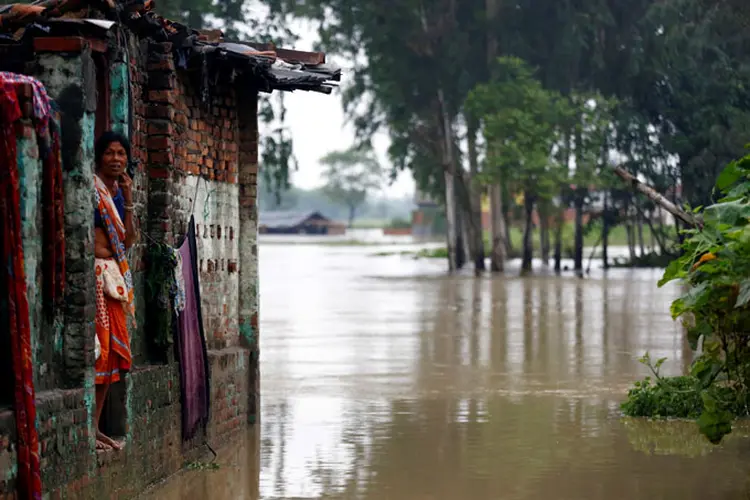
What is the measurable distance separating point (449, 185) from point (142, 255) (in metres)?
41.2

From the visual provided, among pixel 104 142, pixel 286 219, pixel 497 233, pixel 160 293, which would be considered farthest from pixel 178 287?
pixel 286 219

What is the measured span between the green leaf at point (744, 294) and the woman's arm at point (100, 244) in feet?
12.1

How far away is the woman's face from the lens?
A: 374 inches

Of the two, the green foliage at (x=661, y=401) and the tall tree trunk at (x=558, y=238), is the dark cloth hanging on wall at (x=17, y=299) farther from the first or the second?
the tall tree trunk at (x=558, y=238)

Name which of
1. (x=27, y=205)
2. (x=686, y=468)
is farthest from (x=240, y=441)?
(x=27, y=205)

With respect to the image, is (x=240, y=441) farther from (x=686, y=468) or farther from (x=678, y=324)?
(x=678, y=324)

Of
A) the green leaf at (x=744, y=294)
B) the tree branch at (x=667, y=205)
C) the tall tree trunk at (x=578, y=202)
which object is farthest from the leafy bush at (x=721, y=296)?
the tall tree trunk at (x=578, y=202)

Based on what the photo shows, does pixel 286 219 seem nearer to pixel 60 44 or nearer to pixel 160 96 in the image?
pixel 160 96

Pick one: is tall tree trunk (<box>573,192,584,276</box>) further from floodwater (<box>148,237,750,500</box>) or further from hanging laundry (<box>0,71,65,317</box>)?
hanging laundry (<box>0,71,65,317</box>)

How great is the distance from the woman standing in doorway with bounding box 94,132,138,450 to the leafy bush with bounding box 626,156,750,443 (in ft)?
10.9

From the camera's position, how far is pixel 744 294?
8508mm

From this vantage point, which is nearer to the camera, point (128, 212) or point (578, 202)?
point (128, 212)

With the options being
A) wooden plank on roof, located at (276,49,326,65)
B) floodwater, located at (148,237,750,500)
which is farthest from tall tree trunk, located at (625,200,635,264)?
wooden plank on roof, located at (276,49,326,65)

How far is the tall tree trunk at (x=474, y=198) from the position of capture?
49000 mm
